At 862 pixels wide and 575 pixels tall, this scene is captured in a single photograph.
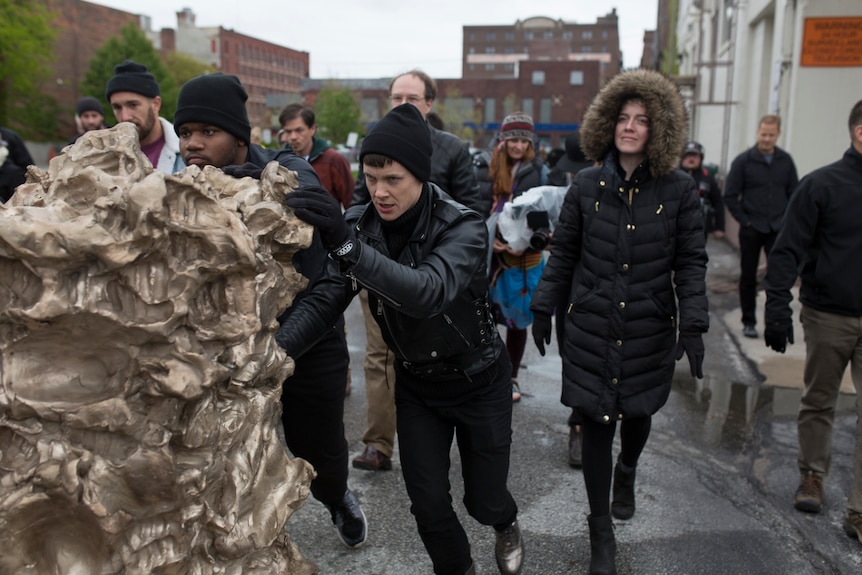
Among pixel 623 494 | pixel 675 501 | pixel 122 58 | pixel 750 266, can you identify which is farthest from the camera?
pixel 122 58

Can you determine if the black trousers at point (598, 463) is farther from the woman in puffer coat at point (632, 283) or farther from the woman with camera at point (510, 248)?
the woman with camera at point (510, 248)

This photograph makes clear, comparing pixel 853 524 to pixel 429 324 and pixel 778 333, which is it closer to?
pixel 778 333

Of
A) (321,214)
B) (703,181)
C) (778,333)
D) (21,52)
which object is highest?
(21,52)

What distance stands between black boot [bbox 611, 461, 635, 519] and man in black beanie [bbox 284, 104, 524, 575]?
2.87ft

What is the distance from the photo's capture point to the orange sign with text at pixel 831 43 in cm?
905

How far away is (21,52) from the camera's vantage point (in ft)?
109

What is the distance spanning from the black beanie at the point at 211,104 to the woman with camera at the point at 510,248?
248 cm

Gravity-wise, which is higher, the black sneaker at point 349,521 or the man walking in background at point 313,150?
the man walking in background at point 313,150

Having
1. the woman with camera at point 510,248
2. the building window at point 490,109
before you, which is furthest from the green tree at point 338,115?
the woman with camera at point 510,248

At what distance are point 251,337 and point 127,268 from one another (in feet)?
1.35

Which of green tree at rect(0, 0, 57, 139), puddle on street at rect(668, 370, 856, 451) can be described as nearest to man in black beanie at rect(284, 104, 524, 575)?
puddle on street at rect(668, 370, 856, 451)

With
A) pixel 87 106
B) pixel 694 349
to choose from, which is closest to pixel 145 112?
pixel 87 106

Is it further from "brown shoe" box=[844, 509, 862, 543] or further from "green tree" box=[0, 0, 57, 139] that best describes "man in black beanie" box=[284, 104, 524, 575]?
"green tree" box=[0, 0, 57, 139]

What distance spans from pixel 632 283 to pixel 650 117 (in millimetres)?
765
